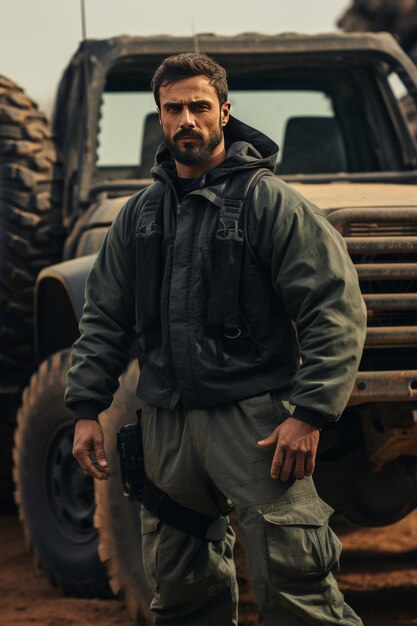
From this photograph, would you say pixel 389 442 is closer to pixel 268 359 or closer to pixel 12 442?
pixel 268 359

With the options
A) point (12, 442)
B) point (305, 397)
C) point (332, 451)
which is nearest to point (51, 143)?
point (12, 442)

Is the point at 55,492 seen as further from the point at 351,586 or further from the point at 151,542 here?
the point at 151,542

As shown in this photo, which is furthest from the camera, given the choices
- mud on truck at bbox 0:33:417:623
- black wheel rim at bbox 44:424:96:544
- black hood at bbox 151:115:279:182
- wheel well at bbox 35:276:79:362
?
wheel well at bbox 35:276:79:362

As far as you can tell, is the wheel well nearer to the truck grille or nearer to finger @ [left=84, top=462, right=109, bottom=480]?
the truck grille

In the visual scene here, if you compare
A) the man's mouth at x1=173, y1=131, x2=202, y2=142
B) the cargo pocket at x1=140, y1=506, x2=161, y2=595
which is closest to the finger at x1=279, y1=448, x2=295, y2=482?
the cargo pocket at x1=140, y1=506, x2=161, y2=595

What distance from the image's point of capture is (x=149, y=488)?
139 inches

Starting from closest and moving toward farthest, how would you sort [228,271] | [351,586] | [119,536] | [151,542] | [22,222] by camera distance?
[228,271]
[151,542]
[119,536]
[351,586]
[22,222]

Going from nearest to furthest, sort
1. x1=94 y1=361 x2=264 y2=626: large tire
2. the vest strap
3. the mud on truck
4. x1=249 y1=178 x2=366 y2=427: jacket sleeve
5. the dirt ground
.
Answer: x1=249 y1=178 x2=366 y2=427: jacket sleeve, the vest strap, the mud on truck, x1=94 y1=361 x2=264 y2=626: large tire, the dirt ground

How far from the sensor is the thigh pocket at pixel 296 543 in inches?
127

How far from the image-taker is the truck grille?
3.91m

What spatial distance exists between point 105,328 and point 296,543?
78 centimetres

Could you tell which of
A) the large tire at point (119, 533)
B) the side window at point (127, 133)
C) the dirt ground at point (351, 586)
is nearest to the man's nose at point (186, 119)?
the large tire at point (119, 533)

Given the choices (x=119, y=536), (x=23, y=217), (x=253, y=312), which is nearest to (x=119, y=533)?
(x=119, y=536)

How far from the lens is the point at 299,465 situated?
3199 millimetres
